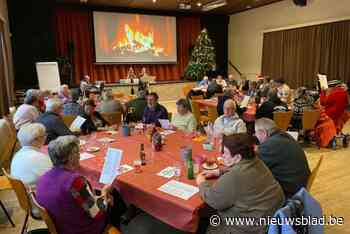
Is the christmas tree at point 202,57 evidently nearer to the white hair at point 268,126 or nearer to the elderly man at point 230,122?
the elderly man at point 230,122

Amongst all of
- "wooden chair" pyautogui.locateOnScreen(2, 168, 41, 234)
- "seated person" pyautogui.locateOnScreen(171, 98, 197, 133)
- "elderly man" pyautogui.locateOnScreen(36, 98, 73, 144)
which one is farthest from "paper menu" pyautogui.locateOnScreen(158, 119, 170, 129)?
"wooden chair" pyautogui.locateOnScreen(2, 168, 41, 234)

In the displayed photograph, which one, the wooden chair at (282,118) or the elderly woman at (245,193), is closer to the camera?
the elderly woman at (245,193)

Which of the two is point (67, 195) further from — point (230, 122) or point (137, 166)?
point (230, 122)

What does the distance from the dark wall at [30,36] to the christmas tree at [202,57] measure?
565cm

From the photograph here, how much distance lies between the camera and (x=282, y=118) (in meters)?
4.73

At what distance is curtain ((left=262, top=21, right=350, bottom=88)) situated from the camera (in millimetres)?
8734

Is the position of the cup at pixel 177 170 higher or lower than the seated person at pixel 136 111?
lower

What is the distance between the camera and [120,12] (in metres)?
11.3

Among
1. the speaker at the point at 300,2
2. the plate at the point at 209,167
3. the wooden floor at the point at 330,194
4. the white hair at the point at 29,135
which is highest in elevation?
the speaker at the point at 300,2

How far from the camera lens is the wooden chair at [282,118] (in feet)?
15.4

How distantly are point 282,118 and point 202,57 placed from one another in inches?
299

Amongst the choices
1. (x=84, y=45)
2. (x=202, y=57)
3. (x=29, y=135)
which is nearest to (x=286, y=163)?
(x=29, y=135)

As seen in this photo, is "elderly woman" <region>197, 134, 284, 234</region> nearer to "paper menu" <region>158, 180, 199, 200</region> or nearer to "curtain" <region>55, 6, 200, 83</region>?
"paper menu" <region>158, 180, 199, 200</region>

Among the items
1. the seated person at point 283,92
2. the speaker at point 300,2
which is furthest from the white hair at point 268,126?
the speaker at point 300,2
